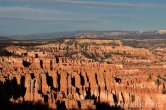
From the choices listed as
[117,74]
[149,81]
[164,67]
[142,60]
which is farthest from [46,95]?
[142,60]

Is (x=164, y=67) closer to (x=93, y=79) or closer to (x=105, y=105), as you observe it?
(x=93, y=79)

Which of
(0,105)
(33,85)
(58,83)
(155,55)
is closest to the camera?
(0,105)

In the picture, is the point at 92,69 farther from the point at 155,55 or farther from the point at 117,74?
the point at 155,55

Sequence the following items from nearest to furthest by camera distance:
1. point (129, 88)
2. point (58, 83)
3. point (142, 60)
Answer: point (58, 83)
point (129, 88)
point (142, 60)

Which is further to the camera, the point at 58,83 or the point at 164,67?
the point at 164,67

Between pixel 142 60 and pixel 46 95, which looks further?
pixel 142 60

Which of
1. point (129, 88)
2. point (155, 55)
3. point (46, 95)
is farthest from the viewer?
point (155, 55)

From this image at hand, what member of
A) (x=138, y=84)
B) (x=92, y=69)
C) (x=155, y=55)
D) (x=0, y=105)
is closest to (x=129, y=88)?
(x=138, y=84)

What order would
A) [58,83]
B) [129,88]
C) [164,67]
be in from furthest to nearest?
[164,67] < [129,88] < [58,83]
